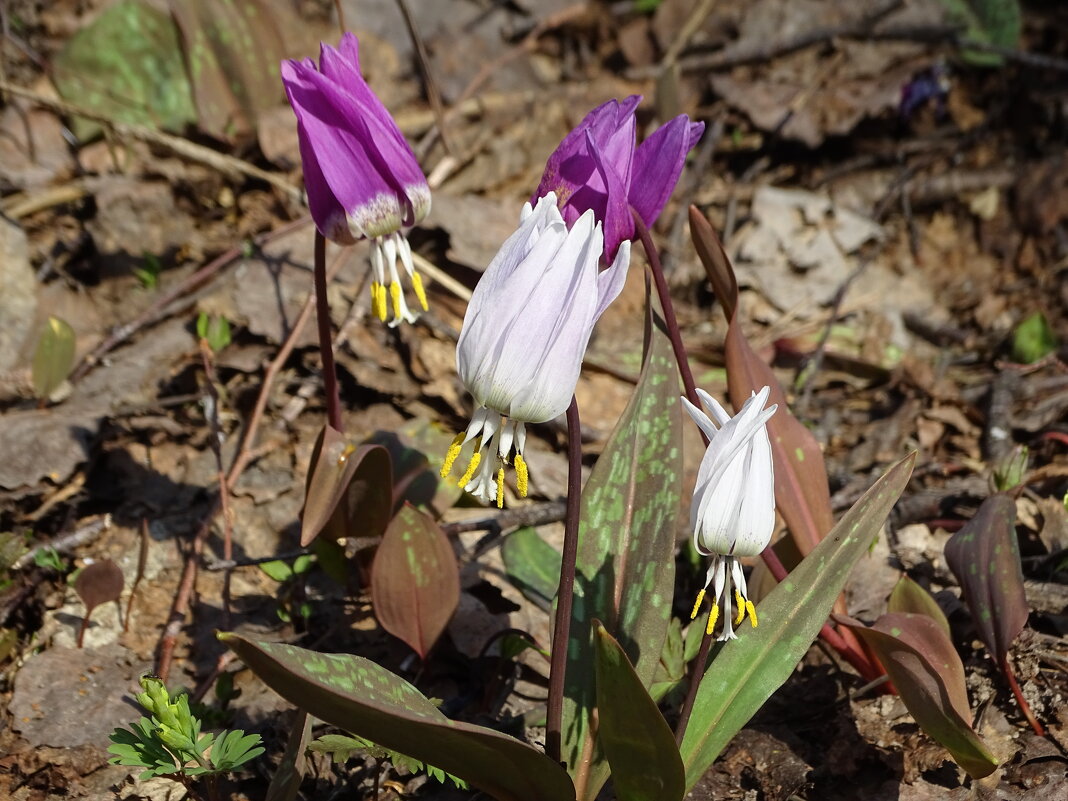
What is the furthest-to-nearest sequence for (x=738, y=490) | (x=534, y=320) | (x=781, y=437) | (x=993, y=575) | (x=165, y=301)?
1. (x=165, y=301)
2. (x=781, y=437)
3. (x=993, y=575)
4. (x=738, y=490)
5. (x=534, y=320)

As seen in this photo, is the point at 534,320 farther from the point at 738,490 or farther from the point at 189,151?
the point at 189,151

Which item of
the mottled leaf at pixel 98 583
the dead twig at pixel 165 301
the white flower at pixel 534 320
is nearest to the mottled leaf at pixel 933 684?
the white flower at pixel 534 320

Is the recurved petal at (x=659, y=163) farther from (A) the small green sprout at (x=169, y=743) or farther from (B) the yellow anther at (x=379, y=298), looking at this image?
(A) the small green sprout at (x=169, y=743)

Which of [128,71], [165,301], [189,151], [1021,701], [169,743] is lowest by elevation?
[169,743]

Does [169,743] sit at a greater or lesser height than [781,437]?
lesser

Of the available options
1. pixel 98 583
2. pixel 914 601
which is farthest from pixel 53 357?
pixel 914 601

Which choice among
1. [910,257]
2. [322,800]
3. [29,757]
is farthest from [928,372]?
[29,757]

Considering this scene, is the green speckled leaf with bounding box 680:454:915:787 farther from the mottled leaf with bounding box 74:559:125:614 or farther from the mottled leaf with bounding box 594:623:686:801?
the mottled leaf with bounding box 74:559:125:614
